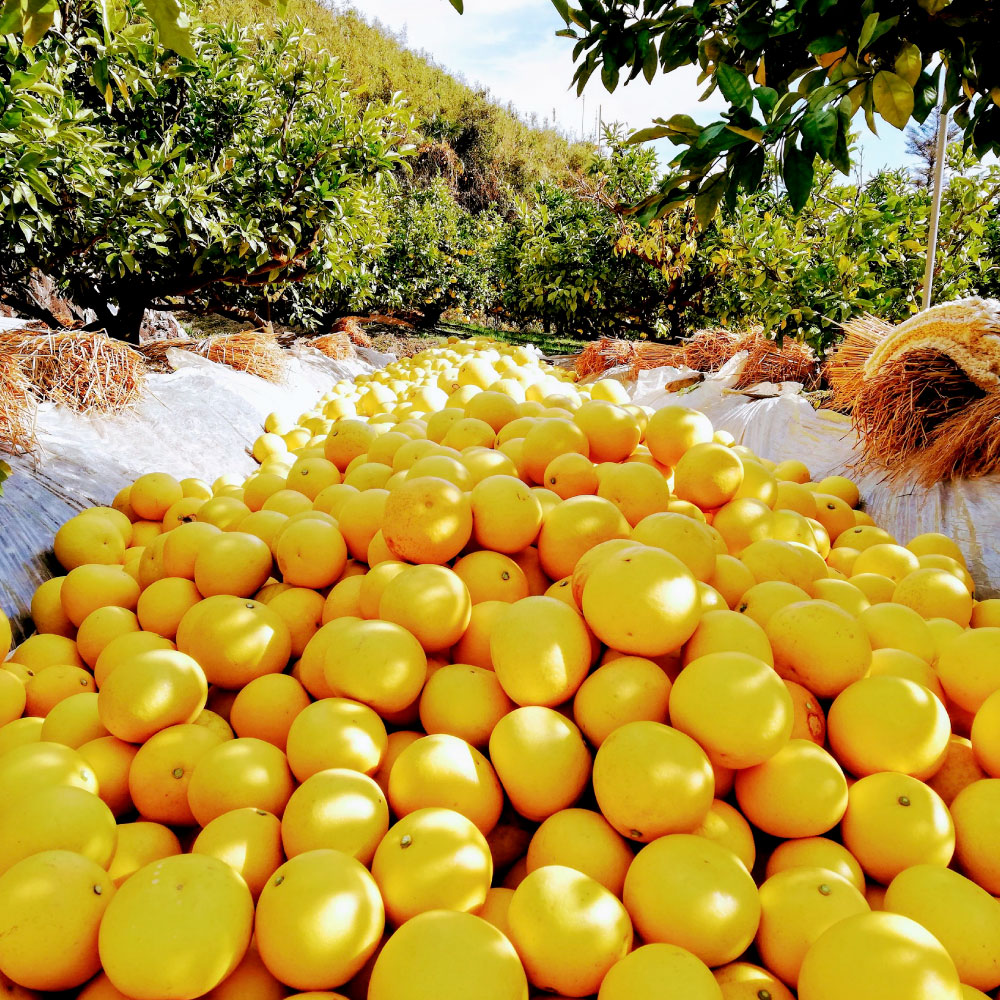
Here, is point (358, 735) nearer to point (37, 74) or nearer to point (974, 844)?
point (974, 844)

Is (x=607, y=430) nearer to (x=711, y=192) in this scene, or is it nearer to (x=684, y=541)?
(x=684, y=541)

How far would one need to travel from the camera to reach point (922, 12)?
5.12ft

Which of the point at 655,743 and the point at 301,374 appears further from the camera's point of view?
the point at 301,374

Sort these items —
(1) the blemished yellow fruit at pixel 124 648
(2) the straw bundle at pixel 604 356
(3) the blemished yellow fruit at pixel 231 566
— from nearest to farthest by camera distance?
(1) the blemished yellow fruit at pixel 124 648 < (3) the blemished yellow fruit at pixel 231 566 < (2) the straw bundle at pixel 604 356

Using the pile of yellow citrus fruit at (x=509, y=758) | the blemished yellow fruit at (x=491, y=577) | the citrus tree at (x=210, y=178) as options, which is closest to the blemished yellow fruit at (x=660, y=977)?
the pile of yellow citrus fruit at (x=509, y=758)

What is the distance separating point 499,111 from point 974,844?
40343 mm

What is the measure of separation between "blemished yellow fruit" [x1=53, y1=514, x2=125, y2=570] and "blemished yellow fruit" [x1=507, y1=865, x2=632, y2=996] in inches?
87.2

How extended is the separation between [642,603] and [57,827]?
1236 millimetres

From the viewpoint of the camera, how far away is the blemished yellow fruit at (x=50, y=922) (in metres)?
1.01

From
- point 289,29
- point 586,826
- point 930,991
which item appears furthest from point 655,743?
point 289,29

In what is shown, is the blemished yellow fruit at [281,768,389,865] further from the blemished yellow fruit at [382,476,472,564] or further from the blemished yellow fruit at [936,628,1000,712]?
the blemished yellow fruit at [936,628,1000,712]

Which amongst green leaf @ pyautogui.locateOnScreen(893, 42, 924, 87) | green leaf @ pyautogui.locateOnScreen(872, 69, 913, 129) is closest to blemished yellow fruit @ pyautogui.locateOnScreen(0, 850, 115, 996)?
green leaf @ pyautogui.locateOnScreen(872, 69, 913, 129)

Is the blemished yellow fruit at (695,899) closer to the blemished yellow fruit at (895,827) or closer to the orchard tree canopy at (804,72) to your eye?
the blemished yellow fruit at (895,827)

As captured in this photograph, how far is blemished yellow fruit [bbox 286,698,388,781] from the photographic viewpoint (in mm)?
1354
